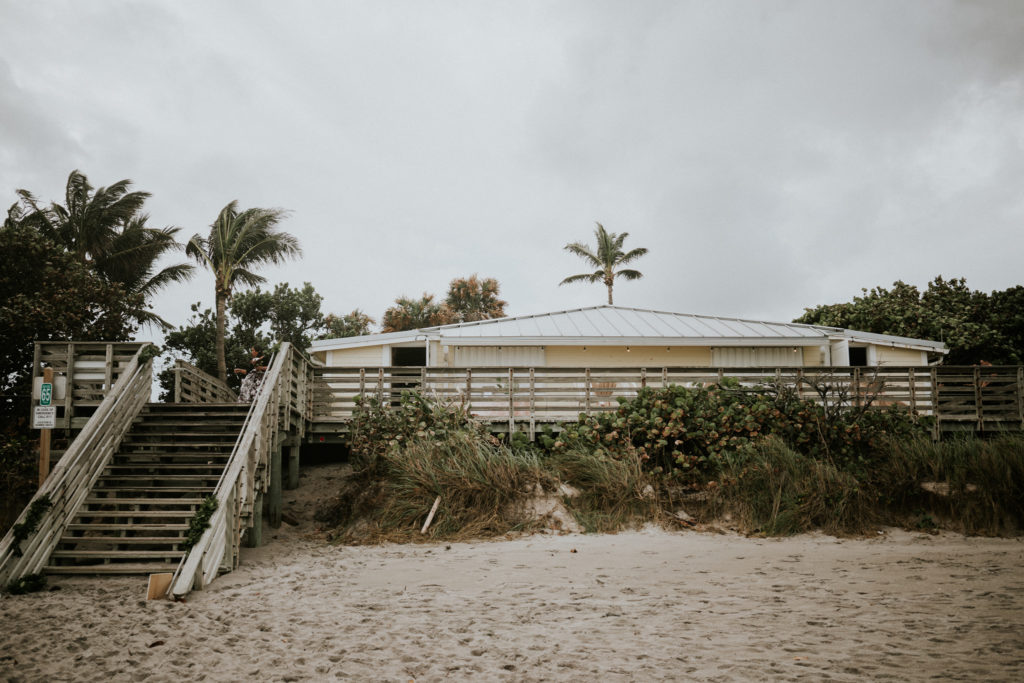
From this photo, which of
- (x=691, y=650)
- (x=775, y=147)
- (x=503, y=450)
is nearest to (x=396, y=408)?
(x=503, y=450)

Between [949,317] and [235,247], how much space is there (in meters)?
26.7

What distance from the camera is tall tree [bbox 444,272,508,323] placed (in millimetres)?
35219

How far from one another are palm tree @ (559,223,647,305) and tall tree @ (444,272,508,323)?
4209 millimetres

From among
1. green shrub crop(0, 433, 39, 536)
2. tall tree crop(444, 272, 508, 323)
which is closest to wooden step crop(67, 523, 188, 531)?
green shrub crop(0, 433, 39, 536)

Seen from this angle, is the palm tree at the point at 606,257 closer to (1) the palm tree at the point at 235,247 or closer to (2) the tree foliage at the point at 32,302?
(1) the palm tree at the point at 235,247

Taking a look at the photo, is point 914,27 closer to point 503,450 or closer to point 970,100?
point 970,100

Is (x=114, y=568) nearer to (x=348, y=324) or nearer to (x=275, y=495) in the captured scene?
(x=275, y=495)

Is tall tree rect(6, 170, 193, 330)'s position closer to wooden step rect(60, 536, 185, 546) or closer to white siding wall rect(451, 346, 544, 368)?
white siding wall rect(451, 346, 544, 368)

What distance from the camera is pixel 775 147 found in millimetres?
19875

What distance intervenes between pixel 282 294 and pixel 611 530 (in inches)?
1154

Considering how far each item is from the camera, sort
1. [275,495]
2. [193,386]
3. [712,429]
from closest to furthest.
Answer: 1. [275,495]
2. [712,429]
3. [193,386]

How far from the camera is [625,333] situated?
1784cm

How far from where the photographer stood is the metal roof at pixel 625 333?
681 inches

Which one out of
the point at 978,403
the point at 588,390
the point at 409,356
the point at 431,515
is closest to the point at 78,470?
the point at 431,515
